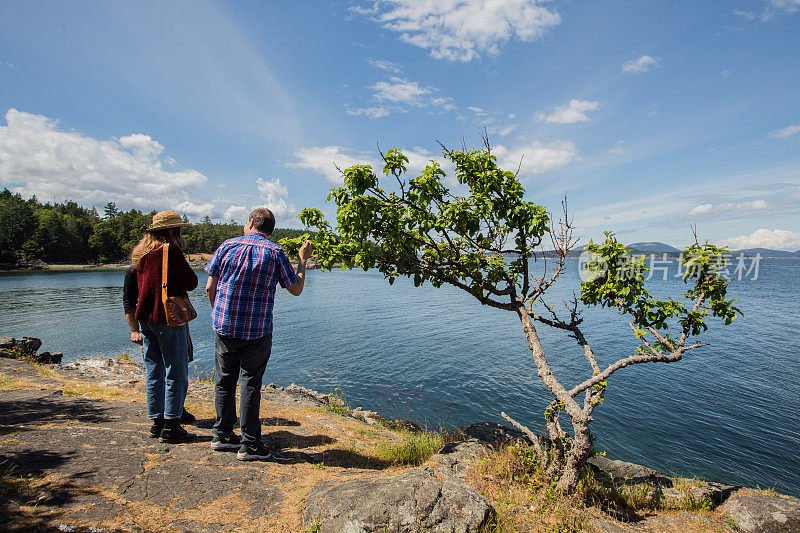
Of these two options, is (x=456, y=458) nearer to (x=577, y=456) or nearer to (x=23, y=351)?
(x=577, y=456)

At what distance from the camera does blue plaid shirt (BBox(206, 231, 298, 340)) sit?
4648mm

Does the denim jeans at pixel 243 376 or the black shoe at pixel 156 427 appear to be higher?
the denim jeans at pixel 243 376

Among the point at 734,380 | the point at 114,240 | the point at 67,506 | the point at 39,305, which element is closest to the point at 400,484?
the point at 67,506

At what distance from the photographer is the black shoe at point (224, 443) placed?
5121 mm

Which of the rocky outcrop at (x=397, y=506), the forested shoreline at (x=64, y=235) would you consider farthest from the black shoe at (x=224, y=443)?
the forested shoreline at (x=64, y=235)

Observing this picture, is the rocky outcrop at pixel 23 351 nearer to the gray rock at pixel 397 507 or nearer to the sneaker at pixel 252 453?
the sneaker at pixel 252 453

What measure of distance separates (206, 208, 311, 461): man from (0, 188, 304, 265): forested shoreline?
94475 millimetres

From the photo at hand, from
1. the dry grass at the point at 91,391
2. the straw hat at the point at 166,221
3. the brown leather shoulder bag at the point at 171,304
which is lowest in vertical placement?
the dry grass at the point at 91,391

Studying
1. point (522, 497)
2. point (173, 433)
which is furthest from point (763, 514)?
point (173, 433)

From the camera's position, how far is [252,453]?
503cm

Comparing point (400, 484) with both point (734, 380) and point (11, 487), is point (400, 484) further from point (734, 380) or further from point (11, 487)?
point (734, 380)

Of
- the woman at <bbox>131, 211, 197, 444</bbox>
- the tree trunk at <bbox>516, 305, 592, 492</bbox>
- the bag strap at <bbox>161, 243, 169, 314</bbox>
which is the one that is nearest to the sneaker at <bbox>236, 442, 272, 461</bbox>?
the woman at <bbox>131, 211, 197, 444</bbox>

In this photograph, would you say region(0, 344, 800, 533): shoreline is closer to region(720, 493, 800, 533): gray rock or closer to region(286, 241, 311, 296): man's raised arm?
region(720, 493, 800, 533): gray rock

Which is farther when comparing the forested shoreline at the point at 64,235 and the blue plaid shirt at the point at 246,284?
the forested shoreline at the point at 64,235
